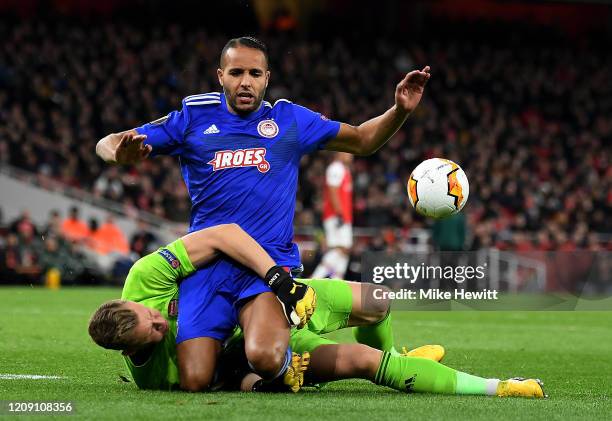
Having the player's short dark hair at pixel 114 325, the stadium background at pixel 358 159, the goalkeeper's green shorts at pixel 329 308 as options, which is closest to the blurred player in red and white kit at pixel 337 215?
the stadium background at pixel 358 159

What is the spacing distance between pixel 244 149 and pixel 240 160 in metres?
0.07

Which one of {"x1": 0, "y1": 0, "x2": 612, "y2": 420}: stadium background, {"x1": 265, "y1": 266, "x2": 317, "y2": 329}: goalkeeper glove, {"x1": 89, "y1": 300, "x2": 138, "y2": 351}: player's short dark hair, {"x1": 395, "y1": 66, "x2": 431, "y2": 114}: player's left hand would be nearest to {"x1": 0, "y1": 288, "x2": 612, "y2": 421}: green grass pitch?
{"x1": 0, "y1": 0, "x2": 612, "y2": 420}: stadium background

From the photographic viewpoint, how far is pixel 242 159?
232 inches

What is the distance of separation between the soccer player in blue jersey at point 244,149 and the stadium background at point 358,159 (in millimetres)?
646


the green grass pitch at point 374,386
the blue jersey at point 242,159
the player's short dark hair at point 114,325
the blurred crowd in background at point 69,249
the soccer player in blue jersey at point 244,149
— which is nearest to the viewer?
the green grass pitch at point 374,386

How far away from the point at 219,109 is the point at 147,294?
3.64 feet

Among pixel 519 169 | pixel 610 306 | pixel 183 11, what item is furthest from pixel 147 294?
pixel 183 11

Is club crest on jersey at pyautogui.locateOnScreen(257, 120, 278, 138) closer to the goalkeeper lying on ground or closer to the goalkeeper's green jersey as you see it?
the goalkeeper lying on ground

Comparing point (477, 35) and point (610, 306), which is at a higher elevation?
point (477, 35)

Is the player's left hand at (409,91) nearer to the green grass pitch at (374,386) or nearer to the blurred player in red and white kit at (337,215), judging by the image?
the green grass pitch at (374,386)

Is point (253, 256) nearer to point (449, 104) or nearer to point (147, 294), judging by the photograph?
point (147, 294)

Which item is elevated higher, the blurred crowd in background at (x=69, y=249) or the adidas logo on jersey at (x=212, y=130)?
the adidas logo on jersey at (x=212, y=130)

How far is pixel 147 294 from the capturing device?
5.60 metres

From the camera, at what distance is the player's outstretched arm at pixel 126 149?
17.5 ft
